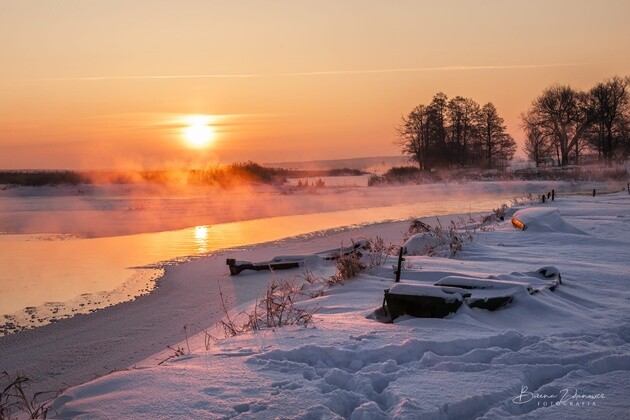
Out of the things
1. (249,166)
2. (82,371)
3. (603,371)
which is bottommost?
(82,371)

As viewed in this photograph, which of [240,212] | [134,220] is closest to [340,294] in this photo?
[134,220]

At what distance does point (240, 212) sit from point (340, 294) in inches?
808

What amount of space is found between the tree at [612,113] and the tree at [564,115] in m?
1.00

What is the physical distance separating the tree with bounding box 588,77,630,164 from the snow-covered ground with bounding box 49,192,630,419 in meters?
60.5

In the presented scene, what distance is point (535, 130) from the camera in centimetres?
6706

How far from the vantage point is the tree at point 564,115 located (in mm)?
62594

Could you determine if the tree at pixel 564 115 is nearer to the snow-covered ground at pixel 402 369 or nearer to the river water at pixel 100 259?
the river water at pixel 100 259

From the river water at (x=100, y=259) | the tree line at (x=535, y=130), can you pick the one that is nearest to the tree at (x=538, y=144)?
the tree line at (x=535, y=130)

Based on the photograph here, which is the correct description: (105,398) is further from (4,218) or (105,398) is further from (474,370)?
(4,218)

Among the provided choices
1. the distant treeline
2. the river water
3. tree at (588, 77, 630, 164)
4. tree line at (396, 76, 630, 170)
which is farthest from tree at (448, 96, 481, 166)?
the river water

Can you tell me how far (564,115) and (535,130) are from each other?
443cm

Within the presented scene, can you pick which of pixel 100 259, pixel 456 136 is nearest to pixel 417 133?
pixel 456 136

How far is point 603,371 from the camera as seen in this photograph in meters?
4.68

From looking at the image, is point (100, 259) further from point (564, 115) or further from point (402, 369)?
point (564, 115)
